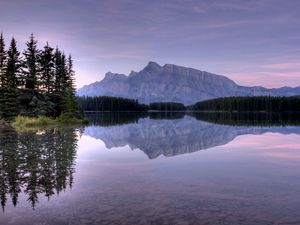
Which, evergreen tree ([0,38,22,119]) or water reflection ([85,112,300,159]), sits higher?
evergreen tree ([0,38,22,119])

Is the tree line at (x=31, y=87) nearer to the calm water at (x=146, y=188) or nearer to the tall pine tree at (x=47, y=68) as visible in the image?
the tall pine tree at (x=47, y=68)

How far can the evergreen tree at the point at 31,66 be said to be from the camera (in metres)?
69.8

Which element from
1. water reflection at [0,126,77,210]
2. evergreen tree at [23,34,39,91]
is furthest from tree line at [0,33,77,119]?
water reflection at [0,126,77,210]

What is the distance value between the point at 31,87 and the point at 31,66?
14.8 feet

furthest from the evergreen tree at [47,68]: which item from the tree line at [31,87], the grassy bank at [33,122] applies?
the grassy bank at [33,122]

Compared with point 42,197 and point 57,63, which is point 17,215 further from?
point 57,63

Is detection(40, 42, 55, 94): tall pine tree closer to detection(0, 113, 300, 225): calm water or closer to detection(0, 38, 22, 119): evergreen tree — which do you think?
detection(0, 38, 22, 119): evergreen tree

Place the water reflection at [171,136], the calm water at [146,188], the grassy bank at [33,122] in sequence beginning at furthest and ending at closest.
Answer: the grassy bank at [33,122] < the water reflection at [171,136] < the calm water at [146,188]

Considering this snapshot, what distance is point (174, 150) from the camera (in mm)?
31562

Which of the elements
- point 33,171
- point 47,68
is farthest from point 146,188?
point 47,68

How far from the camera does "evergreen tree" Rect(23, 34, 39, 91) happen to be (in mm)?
69750

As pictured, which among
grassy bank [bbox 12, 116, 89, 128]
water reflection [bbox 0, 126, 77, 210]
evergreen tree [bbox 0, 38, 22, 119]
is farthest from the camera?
evergreen tree [bbox 0, 38, 22, 119]

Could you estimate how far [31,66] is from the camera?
71.2 meters

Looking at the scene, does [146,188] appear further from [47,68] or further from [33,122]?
[47,68]
